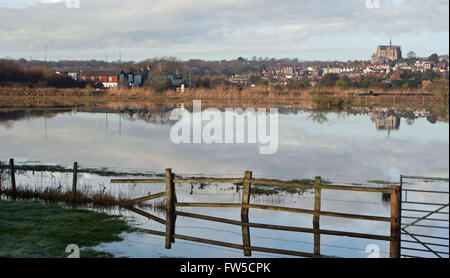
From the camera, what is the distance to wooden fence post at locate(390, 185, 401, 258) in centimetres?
1210

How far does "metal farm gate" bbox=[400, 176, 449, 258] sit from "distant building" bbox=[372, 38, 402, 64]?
145 meters

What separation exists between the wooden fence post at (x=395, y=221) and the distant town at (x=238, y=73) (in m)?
74.9

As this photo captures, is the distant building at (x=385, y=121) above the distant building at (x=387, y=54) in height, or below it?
below

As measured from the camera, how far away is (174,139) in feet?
126

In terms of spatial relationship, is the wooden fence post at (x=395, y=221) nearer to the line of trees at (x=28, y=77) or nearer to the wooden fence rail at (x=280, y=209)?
the wooden fence rail at (x=280, y=209)

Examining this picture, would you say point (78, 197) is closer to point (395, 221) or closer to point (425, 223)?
point (395, 221)

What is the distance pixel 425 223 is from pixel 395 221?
3961mm

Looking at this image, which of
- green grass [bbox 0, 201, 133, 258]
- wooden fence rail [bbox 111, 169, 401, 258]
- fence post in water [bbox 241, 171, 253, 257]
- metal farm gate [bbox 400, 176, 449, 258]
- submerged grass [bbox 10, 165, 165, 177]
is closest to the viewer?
green grass [bbox 0, 201, 133, 258]

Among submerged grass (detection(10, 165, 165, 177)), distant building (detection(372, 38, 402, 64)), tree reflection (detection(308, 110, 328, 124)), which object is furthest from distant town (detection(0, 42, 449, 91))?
submerged grass (detection(10, 165, 165, 177))

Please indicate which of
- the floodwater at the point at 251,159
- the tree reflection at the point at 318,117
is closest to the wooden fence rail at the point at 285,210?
the floodwater at the point at 251,159

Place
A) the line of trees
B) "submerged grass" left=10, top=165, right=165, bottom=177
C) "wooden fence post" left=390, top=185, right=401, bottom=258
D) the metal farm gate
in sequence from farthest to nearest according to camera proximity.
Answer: the line of trees
"submerged grass" left=10, top=165, right=165, bottom=177
the metal farm gate
"wooden fence post" left=390, top=185, right=401, bottom=258

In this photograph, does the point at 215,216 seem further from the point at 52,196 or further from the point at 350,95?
the point at 350,95

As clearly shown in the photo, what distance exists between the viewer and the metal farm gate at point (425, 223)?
1220cm

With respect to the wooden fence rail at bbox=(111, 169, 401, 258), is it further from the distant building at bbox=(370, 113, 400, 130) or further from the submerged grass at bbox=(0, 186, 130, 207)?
the distant building at bbox=(370, 113, 400, 130)
